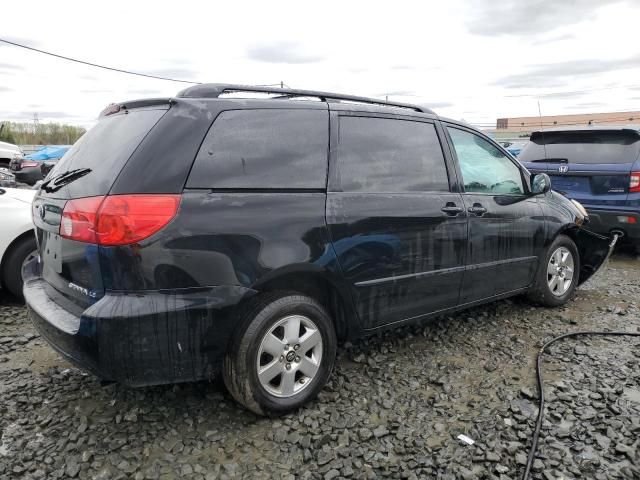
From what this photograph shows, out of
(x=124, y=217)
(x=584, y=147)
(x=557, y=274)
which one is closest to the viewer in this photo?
(x=124, y=217)

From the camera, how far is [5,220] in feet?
14.5

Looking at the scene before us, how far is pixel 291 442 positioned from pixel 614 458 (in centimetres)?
161

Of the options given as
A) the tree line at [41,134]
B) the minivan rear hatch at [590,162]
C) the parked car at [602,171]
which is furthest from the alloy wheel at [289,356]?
the tree line at [41,134]

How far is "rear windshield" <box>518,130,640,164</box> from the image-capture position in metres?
6.10

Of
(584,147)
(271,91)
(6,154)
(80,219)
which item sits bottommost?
(80,219)

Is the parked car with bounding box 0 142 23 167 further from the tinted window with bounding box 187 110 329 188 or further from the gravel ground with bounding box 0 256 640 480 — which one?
the tinted window with bounding box 187 110 329 188

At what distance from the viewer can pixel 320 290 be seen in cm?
288

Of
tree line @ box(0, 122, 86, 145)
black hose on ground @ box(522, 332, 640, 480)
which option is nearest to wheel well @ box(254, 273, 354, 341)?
black hose on ground @ box(522, 332, 640, 480)

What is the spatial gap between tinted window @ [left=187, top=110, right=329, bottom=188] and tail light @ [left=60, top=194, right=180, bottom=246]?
0.18m

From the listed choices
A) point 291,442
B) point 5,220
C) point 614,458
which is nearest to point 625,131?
point 614,458

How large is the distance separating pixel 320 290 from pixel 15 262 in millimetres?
3174

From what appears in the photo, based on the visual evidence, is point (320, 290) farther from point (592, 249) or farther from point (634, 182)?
point (634, 182)

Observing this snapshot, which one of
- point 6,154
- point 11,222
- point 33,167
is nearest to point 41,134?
point 6,154

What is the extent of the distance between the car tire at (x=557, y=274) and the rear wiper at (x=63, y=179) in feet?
12.2
